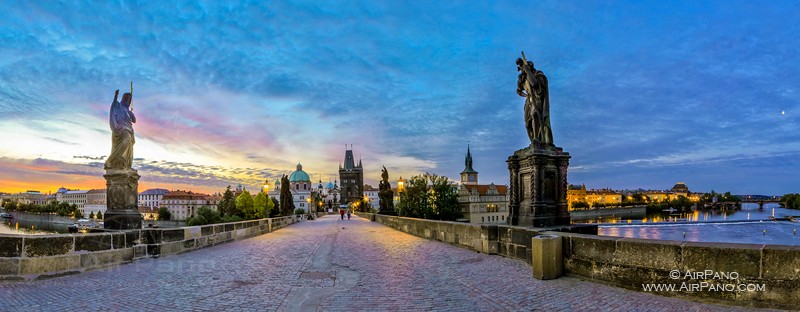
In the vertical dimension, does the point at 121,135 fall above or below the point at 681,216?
above

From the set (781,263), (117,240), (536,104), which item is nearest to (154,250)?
(117,240)

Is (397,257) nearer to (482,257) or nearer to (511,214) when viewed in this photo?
(482,257)

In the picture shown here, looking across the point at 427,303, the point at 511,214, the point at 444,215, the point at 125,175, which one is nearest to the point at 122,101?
the point at 125,175

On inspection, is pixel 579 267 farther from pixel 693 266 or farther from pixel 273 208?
pixel 273 208

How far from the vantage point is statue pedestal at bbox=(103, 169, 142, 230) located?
974 cm

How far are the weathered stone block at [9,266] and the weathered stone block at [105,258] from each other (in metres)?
0.97

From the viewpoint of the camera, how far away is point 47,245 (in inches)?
276

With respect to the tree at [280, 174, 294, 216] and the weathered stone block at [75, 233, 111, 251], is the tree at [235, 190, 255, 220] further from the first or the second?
the weathered stone block at [75, 233, 111, 251]

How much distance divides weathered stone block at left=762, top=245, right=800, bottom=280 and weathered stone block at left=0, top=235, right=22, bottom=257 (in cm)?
1020

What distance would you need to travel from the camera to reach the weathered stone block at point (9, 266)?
6543 mm

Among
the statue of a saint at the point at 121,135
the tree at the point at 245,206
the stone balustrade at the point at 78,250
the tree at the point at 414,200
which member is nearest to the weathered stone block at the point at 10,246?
the stone balustrade at the point at 78,250

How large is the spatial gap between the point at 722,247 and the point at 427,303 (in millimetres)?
3383

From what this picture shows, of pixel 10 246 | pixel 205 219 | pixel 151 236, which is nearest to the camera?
pixel 10 246

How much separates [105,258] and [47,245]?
1160 mm
